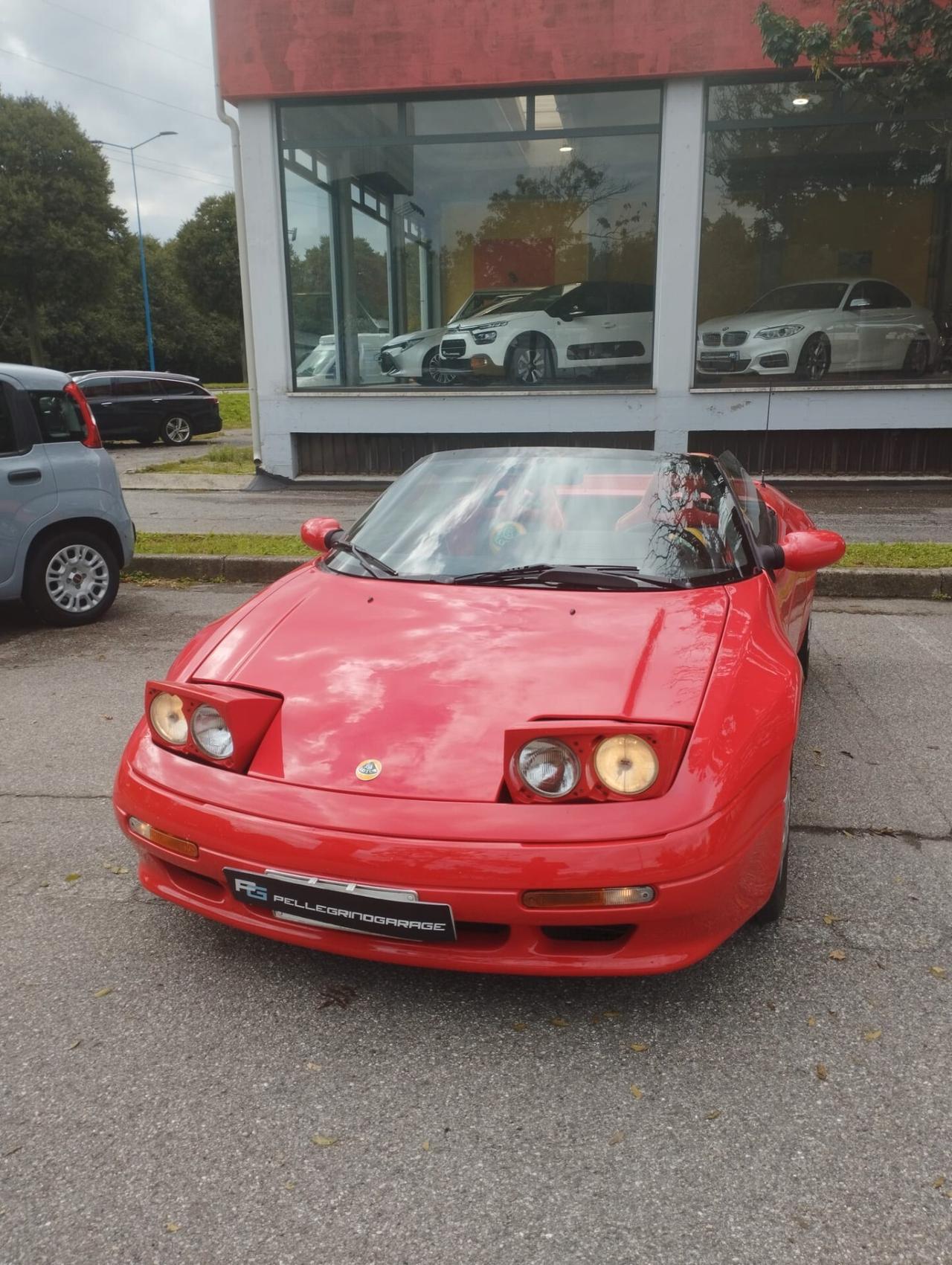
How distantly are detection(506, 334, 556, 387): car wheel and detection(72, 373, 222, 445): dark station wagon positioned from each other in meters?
8.99

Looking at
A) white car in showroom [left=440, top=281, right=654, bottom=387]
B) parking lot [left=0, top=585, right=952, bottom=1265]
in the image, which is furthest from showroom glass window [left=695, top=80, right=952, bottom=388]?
parking lot [left=0, top=585, right=952, bottom=1265]

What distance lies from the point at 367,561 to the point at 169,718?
3.53 feet

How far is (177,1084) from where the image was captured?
217 cm

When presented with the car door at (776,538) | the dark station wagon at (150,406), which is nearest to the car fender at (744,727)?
the car door at (776,538)

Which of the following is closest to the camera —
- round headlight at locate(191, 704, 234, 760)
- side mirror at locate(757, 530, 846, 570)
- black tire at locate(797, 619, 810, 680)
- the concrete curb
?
round headlight at locate(191, 704, 234, 760)

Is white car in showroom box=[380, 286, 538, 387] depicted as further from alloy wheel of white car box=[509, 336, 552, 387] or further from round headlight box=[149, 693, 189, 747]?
round headlight box=[149, 693, 189, 747]

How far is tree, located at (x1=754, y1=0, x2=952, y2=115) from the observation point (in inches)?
386

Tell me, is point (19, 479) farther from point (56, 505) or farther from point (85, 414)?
point (85, 414)

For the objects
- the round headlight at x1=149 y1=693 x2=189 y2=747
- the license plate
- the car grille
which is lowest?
the license plate

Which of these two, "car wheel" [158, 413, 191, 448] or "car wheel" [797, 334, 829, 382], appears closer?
"car wheel" [797, 334, 829, 382]

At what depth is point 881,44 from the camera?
423 inches

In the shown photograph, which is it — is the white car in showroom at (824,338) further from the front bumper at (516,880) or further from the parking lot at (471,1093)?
the front bumper at (516,880)

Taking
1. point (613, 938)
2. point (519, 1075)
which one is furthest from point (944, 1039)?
point (519, 1075)

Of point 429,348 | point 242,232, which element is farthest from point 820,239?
point 242,232
